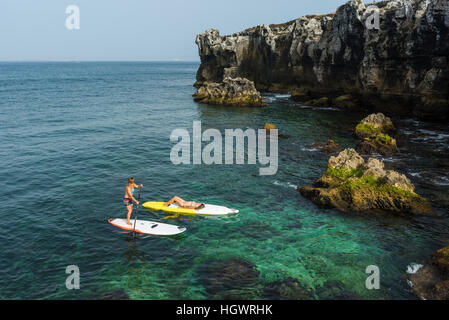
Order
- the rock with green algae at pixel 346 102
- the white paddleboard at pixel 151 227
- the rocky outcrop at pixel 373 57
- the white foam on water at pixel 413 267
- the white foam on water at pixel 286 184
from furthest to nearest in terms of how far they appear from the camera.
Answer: the rock with green algae at pixel 346 102 → the rocky outcrop at pixel 373 57 → the white foam on water at pixel 286 184 → the white paddleboard at pixel 151 227 → the white foam on water at pixel 413 267

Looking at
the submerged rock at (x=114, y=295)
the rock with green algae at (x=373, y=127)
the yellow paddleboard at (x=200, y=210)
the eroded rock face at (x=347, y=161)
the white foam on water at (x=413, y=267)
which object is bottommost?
the submerged rock at (x=114, y=295)

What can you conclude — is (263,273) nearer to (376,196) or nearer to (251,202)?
(251,202)

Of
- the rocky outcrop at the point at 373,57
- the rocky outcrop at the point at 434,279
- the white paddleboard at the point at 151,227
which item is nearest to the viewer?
the rocky outcrop at the point at 434,279

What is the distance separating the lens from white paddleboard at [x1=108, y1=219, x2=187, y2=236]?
706 inches

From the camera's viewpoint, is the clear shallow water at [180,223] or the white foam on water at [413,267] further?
the white foam on water at [413,267]

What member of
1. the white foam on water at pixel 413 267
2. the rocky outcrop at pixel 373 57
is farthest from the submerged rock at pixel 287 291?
the rocky outcrop at pixel 373 57

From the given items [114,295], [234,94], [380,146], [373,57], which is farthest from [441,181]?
[234,94]

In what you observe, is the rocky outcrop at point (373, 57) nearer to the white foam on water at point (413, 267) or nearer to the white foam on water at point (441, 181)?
the white foam on water at point (441, 181)

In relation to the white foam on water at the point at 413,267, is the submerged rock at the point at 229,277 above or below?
below

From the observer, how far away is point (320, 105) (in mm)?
61344

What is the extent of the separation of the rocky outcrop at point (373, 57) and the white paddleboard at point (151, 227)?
3973 cm

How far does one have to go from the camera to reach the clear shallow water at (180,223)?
14070 mm

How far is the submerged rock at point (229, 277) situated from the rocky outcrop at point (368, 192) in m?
8.83
